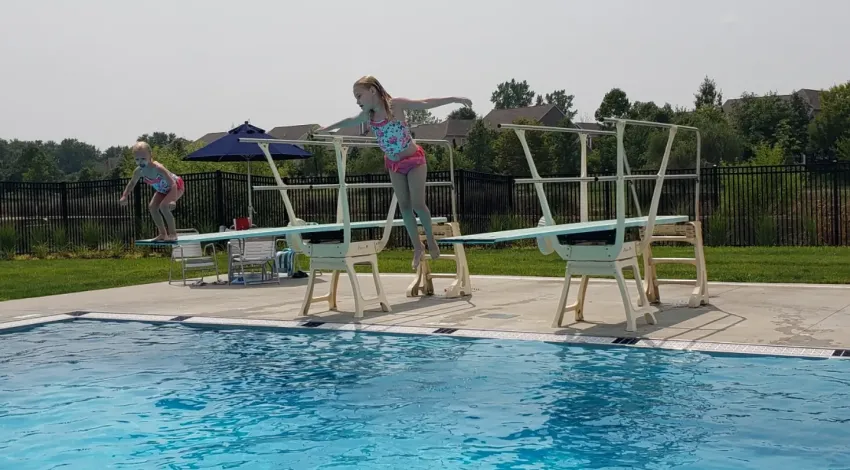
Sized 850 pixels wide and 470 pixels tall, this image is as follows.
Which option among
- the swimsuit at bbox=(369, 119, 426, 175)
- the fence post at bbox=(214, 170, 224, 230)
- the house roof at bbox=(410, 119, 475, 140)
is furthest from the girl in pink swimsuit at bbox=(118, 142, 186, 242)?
the house roof at bbox=(410, 119, 475, 140)

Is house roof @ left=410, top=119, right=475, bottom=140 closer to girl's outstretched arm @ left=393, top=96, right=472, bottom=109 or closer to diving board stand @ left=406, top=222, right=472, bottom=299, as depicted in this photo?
diving board stand @ left=406, top=222, right=472, bottom=299

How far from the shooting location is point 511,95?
500 ft

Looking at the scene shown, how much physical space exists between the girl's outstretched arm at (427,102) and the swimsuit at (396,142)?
172 mm

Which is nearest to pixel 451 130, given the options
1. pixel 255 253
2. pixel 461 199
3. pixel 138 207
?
pixel 138 207

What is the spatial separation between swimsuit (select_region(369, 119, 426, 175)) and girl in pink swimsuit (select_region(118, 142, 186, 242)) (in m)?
2.93

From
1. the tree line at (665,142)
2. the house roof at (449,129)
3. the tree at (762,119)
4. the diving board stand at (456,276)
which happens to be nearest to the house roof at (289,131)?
the house roof at (449,129)

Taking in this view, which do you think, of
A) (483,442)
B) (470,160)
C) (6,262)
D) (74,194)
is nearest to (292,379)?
(483,442)

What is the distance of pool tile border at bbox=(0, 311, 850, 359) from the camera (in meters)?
7.00

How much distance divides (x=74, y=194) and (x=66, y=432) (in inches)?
809

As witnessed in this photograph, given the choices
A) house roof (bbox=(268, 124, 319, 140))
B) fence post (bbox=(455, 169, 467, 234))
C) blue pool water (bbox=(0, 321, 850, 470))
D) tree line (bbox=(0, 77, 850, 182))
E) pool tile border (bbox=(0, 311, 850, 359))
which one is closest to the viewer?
blue pool water (bbox=(0, 321, 850, 470))

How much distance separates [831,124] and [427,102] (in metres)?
59.5

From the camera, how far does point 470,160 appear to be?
64.6 metres

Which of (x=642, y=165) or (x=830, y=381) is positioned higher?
(x=642, y=165)

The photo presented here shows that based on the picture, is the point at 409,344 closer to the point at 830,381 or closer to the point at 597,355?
the point at 597,355
